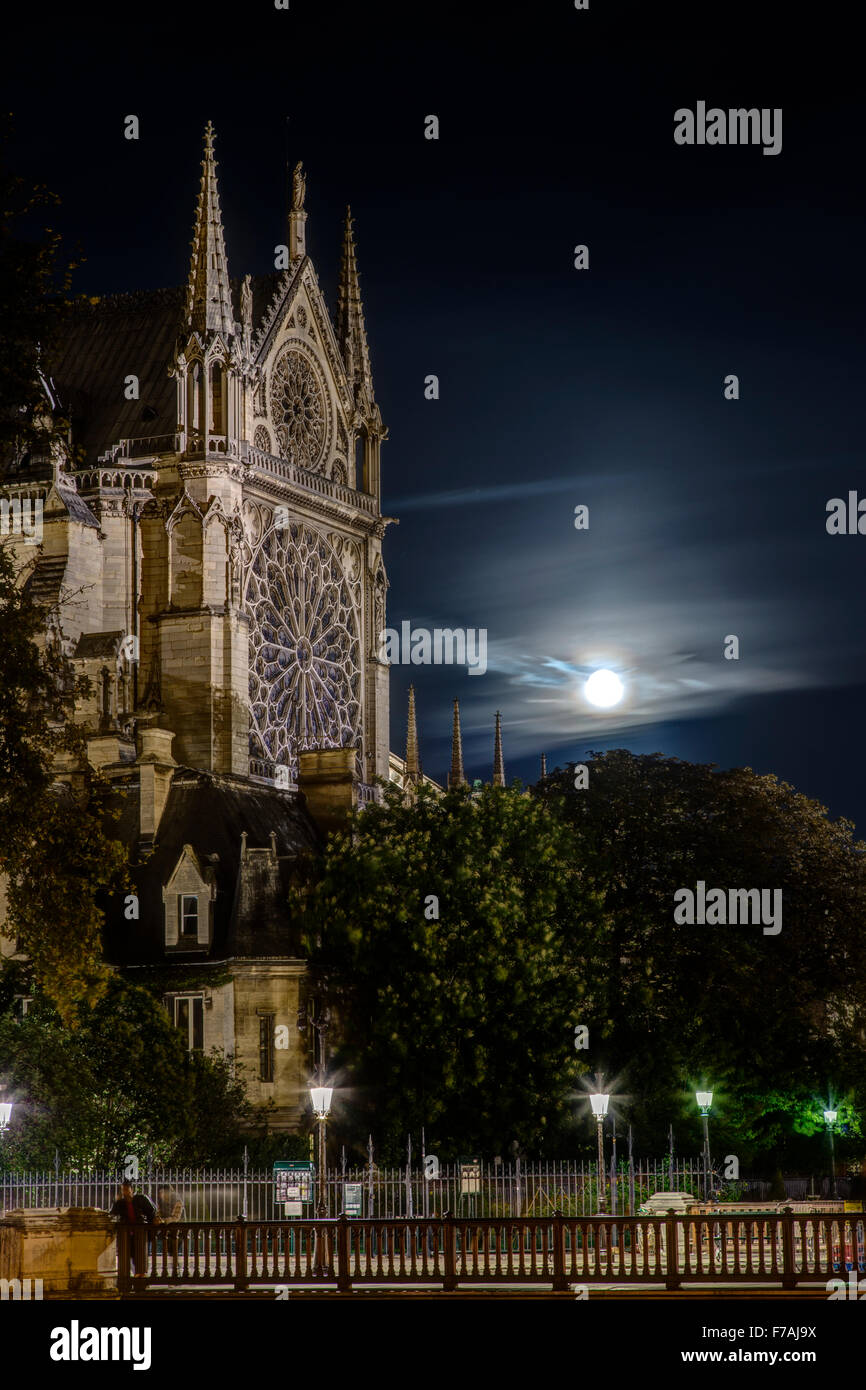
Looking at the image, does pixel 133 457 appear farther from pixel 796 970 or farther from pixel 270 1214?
pixel 270 1214

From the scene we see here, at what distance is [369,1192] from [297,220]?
4682cm

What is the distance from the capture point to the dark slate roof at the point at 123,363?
8006 cm

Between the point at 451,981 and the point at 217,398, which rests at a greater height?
the point at 217,398

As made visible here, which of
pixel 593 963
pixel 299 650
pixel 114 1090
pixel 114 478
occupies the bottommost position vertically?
pixel 114 1090

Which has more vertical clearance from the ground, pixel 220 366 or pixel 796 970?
pixel 220 366

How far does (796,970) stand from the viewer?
65125 millimetres

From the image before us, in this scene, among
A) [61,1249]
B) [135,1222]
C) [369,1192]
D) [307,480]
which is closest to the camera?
[61,1249]

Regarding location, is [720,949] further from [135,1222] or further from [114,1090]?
[135,1222]

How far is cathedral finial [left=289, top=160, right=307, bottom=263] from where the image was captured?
276ft

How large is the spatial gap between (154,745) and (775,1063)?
18.7 meters

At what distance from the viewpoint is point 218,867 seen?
59.4 metres

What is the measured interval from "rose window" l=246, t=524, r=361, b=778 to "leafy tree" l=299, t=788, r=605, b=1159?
19.3 m

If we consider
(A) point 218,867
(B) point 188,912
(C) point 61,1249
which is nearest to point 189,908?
(B) point 188,912
